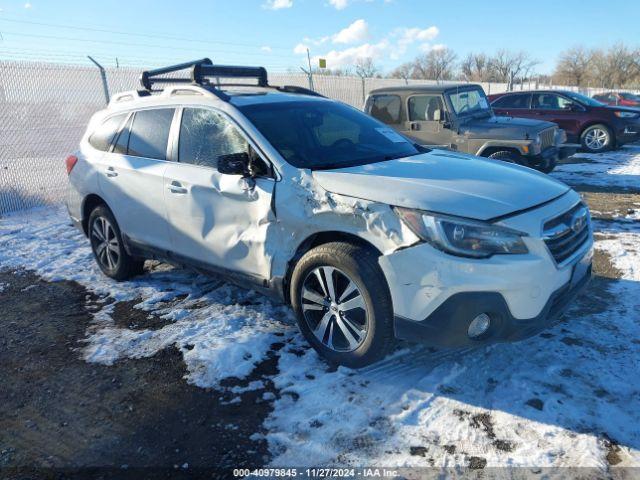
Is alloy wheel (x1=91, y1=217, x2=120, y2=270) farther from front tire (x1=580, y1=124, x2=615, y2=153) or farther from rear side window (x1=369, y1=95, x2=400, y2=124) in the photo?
front tire (x1=580, y1=124, x2=615, y2=153)

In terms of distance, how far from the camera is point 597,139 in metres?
12.5

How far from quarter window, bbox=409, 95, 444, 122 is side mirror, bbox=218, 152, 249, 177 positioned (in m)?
5.45

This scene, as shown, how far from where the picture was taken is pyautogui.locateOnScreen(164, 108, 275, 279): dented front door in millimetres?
3449

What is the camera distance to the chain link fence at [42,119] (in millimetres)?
8273

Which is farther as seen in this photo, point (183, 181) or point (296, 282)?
point (183, 181)

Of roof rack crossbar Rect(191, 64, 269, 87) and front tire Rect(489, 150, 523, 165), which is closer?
roof rack crossbar Rect(191, 64, 269, 87)

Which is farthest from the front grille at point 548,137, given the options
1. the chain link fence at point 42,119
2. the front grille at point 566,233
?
the chain link fence at point 42,119

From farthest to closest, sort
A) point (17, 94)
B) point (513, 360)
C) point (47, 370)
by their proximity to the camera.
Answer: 1. point (17, 94)
2. point (47, 370)
3. point (513, 360)

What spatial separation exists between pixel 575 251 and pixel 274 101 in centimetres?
245

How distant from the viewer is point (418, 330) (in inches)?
109

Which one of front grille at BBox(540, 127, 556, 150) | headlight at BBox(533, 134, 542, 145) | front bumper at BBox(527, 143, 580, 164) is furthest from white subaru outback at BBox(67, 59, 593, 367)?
front grille at BBox(540, 127, 556, 150)

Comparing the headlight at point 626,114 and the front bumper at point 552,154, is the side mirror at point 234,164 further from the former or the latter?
the headlight at point 626,114

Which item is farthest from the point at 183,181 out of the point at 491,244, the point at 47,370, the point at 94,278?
the point at 491,244

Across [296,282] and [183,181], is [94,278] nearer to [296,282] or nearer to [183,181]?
[183,181]
